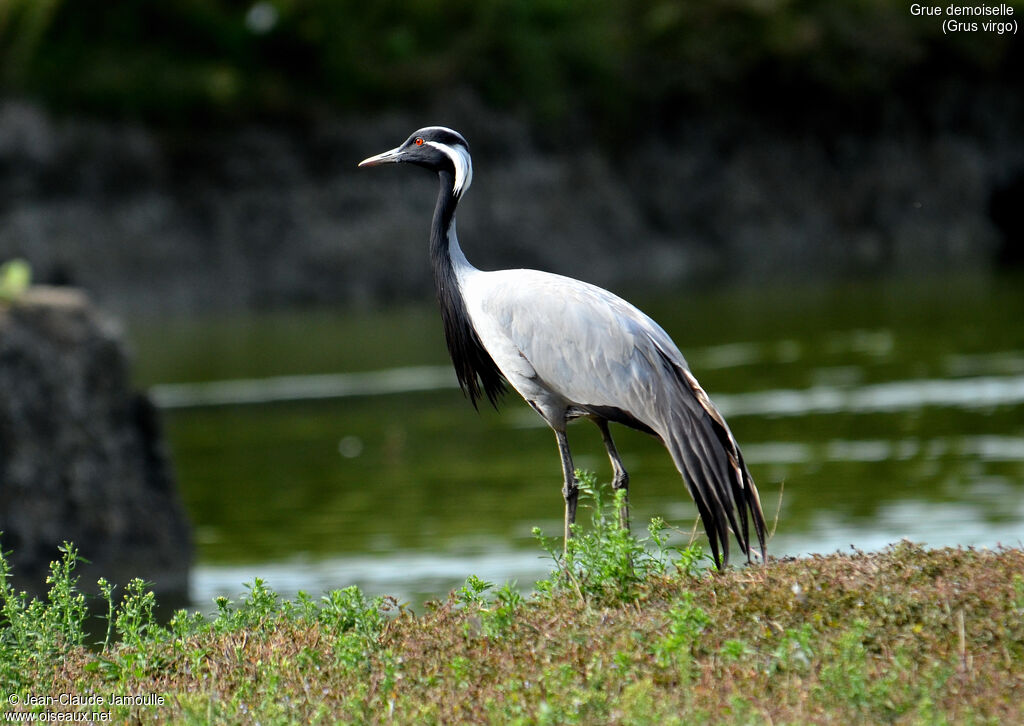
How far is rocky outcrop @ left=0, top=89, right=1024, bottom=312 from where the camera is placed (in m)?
36.9

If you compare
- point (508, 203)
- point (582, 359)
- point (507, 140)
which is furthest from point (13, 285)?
point (507, 140)

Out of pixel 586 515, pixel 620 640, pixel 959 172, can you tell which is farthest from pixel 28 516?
pixel 959 172

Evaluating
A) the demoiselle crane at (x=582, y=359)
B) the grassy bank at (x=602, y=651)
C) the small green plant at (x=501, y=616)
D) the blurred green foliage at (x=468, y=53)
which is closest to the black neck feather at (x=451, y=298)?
the demoiselle crane at (x=582, y=359)

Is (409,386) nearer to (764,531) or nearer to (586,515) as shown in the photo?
(586,515)

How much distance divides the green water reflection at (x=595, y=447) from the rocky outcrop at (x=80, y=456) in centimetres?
73

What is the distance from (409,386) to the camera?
2523 centimetres

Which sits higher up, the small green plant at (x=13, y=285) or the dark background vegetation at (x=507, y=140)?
the dark background vegetation at (x=507, y=140)

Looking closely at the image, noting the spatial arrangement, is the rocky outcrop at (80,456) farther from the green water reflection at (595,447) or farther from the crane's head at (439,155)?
the crane's head at (439,155)

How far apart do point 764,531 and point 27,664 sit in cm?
330

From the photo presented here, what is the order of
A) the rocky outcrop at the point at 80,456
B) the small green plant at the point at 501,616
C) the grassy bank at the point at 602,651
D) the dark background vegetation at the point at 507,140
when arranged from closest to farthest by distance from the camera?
the grassy bank at the point at 602,651
the small green plant at the point at 501,616
the rocky outcrop at the point at 80,456
the dark background vegetation at the point at 507,140

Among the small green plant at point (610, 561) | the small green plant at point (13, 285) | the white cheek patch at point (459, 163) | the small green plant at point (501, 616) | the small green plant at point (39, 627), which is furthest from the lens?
the small green plant at point (13, 285)

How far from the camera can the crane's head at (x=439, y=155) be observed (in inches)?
327

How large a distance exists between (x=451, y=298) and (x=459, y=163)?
67cm

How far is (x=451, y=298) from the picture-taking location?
8305 millimetres
